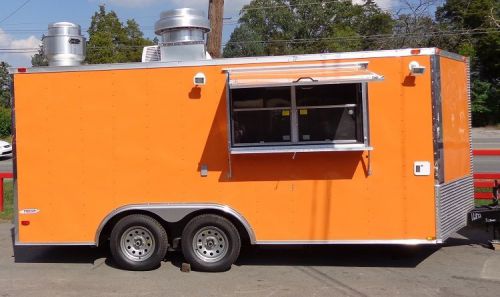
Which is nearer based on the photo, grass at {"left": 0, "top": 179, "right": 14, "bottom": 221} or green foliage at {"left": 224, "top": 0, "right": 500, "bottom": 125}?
grass at {"left": 0, "top": 179, "right": 14, "bottom": 221}

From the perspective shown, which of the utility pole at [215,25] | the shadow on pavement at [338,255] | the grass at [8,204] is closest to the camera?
the shadow on pavement at [338,255]

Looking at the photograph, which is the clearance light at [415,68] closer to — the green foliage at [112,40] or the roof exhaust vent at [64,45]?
the roof exhaust vent at [64,45]

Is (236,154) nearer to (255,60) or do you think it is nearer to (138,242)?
(255,60)

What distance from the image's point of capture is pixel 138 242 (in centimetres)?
749

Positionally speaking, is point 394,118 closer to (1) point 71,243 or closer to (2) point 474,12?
(1) point 71,243

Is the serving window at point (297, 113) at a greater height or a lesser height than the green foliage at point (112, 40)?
lesser

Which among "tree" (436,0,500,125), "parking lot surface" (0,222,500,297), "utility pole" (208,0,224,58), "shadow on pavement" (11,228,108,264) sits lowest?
"parking lot surface" (0,222,500,297)

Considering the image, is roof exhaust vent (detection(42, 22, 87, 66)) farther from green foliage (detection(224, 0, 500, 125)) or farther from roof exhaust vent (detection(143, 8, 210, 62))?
green foliage (detection(224, 0, 500, 125))

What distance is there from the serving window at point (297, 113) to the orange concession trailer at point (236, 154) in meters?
0.01

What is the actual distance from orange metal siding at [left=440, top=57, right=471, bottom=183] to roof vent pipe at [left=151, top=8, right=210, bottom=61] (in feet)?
10.2

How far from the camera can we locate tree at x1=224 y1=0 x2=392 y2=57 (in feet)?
180

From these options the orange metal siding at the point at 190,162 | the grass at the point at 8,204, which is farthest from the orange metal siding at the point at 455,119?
the grass at the point at 8,204

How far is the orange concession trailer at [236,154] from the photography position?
6988 millimetres

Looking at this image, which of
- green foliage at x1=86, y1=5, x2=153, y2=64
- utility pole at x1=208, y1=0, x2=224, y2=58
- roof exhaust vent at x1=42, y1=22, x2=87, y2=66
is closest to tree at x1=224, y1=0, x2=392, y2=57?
green foliage at x1=86, y1=5, x2=153, y2=64
